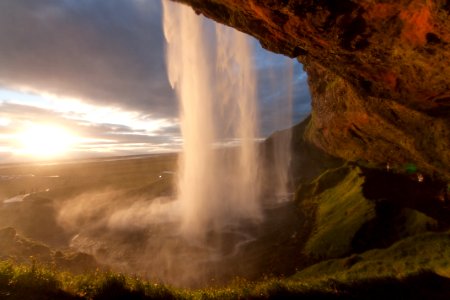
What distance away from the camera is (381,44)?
10594 mm

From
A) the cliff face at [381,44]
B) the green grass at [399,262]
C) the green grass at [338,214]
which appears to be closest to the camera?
the cliff face at [381,44]

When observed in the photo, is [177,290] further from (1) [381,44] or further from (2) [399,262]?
(1) [381,44]

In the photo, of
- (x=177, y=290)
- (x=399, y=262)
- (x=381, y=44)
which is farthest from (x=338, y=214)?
(x=177, y=290)

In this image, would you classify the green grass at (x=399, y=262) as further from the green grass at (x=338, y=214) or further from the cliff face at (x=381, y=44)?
the cliff face at (x=381, y=44)

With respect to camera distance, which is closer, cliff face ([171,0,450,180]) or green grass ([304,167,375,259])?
cliff face ([171,0,450,180])

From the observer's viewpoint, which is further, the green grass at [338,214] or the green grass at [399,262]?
the green grass at [338,214]

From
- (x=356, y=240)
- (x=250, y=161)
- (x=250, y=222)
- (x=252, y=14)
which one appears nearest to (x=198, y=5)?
(x=252, y=14)

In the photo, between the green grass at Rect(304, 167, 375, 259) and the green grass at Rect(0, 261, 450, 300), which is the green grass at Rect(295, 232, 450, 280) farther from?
the green grass at Rect(304, 167, 375, 259)

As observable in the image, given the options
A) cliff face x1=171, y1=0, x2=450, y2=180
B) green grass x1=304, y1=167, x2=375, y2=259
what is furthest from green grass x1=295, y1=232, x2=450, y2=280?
cliff face x1=171, y1=0, x2=450, y2=180

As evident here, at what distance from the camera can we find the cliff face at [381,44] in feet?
30.0

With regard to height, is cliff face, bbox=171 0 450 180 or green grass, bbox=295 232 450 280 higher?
cliff face, bbox=171 0 450 180

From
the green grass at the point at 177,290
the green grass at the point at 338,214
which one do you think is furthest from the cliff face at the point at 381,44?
the green grass at the point at 177,290

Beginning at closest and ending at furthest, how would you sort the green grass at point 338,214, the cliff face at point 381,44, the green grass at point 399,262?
1. the cliff face at point 381,44
2. the green grass at point 399,262
3. the green grass at point 338,214

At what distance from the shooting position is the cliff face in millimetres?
9141
